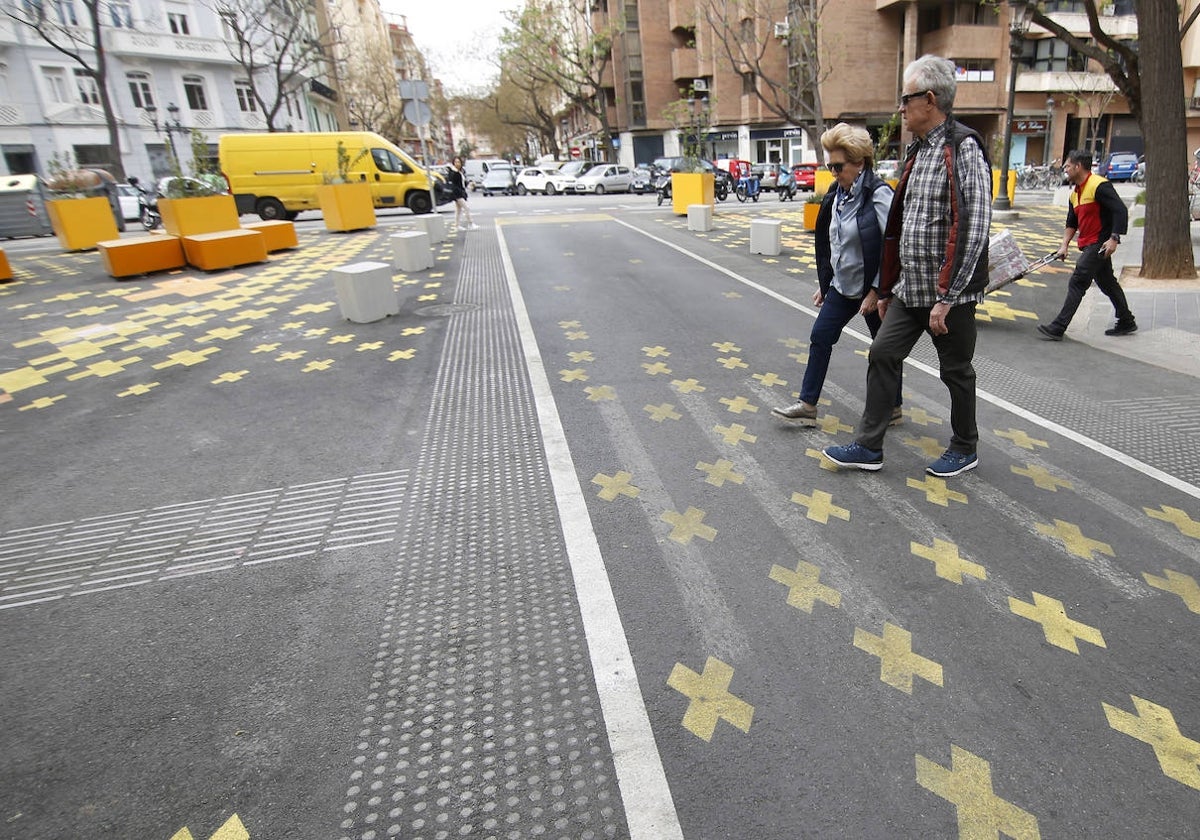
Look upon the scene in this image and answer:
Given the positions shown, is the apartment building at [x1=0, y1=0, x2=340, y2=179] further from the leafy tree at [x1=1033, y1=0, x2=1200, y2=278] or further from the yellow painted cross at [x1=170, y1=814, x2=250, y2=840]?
the yellow painted cross at [x1=170, y1=814, x2=250, y2=840]

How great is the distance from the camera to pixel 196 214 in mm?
12156

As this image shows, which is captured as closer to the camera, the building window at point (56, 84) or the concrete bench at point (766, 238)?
the concrete bench at point (766, 238)

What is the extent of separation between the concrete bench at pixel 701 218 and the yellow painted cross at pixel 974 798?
1448cm

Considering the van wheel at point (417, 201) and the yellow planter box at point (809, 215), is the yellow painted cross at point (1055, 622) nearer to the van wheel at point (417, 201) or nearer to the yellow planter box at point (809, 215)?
the yellow planter box at point (809, 215)

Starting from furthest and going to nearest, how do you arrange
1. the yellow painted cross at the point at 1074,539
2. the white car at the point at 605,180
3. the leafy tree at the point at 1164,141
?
1. the white car at the point at 605,180
2. the leafy tree at the point at 1164,141
3. the yellow painted cross at the point at 1074,539

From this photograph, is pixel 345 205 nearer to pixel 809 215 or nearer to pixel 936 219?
pixel 809 215

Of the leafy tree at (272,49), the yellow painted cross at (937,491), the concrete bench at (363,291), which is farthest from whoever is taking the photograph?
the leafy tree at (272,49)

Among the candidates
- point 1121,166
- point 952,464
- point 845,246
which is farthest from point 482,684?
point 1121,166

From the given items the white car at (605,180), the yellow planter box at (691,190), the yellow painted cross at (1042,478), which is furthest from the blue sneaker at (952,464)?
the white car at (605,180)

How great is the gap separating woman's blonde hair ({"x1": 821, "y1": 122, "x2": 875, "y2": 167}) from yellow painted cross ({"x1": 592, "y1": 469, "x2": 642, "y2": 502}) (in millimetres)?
2245

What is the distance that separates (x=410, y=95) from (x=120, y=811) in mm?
14446

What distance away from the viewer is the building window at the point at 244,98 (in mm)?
41312

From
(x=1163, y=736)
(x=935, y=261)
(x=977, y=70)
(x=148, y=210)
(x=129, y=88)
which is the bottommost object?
(x=1163, y=736)

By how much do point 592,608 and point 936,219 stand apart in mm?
2656
